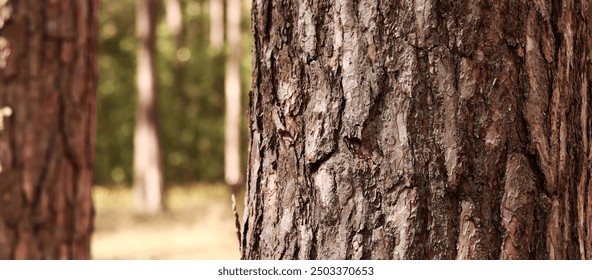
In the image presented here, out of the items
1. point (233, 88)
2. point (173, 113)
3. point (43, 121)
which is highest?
point (43, 121)

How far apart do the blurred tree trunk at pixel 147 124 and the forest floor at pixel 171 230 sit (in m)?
0.35

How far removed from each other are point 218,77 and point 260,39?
16070mm

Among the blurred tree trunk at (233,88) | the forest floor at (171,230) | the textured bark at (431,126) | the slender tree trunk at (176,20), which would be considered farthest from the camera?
the slender tree trunk at (176,20)

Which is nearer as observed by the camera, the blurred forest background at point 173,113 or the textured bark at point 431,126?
the textured bark at point 431,126

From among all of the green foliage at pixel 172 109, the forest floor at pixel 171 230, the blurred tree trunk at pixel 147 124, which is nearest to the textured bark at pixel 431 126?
the forest floor at pixel 171 230

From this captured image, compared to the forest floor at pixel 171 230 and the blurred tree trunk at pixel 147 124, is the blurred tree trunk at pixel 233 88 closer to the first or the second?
the forest floor at pixel 171 230

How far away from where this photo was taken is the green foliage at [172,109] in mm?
16547

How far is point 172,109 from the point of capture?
16797 millimetres

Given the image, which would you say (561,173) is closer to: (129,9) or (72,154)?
(72,154)

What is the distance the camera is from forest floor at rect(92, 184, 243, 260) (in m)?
9.93

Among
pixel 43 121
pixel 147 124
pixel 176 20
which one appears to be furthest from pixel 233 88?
pixel 43 121

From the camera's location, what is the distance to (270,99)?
4.42 ft

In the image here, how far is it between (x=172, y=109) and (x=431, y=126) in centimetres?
1580

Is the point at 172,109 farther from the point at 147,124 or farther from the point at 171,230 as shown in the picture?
the point at 171,230
